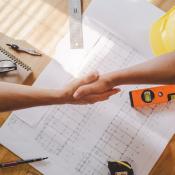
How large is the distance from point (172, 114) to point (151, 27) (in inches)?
10.6

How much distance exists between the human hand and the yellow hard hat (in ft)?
0.63

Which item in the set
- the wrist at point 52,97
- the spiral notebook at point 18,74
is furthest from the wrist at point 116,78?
the spiral notebook at point 18,74

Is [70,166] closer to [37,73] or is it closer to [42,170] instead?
[42,170]

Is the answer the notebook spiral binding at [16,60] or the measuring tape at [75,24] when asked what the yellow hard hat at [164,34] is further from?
the notebook spiral binding at [16,60]

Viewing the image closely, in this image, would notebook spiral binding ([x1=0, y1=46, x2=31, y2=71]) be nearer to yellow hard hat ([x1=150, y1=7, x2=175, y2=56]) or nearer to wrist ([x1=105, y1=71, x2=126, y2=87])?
wrist ([x1=105, y1=71, x2=126, y2=87])

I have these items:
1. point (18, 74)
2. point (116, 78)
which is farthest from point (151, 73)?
point (18, 74)

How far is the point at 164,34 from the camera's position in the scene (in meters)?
1.17

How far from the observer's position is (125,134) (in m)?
1.16

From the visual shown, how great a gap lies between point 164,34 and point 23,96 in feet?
1.46

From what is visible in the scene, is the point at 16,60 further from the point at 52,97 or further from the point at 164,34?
the point at 164,34

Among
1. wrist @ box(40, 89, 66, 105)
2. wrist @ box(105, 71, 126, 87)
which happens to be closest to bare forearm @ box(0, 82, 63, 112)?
wrist @ box(40, 89, 66, 105)

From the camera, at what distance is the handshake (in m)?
1.11

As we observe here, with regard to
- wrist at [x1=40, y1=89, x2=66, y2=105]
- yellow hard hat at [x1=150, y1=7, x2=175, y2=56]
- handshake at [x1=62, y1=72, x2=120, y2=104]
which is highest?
yellow hard hat at [x1=150, y1=7, x2=175, y2=56]

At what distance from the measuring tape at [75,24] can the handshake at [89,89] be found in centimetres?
13
